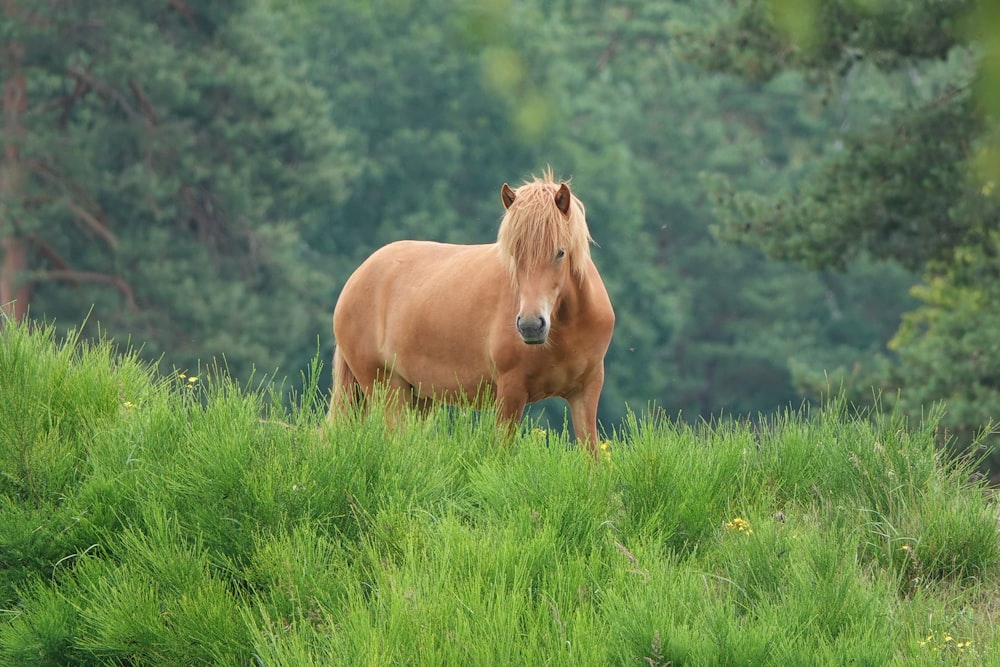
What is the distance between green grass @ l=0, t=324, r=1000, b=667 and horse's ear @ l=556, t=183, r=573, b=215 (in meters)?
1.22

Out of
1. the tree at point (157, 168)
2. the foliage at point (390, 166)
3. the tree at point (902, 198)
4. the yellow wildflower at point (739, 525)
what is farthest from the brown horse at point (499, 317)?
the tree at point (157, 168)

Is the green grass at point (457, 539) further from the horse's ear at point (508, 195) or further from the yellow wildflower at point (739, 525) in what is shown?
the horse's ear at point (508, 195)

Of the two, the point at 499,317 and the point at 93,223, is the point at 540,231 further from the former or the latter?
the point at 93,223

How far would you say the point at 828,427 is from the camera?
6941mm

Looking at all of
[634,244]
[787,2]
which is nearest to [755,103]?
[634,244]

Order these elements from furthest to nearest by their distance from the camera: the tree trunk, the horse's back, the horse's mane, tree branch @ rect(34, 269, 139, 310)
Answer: tree branch @ rect(34, 269, 139, 310) < the tree trunk < the horse's back < the horse's mane

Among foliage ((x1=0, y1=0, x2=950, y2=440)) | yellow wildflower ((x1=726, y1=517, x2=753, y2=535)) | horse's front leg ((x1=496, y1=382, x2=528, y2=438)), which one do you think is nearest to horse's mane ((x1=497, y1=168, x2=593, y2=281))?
horse's front leg ((x1=496, y1=382, x2=528, y2=438))

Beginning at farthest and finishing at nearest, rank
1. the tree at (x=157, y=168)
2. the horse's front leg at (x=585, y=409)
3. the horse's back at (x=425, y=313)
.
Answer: the tree at (x=157, y=168), the horse's back at (x=425, y=313), the horse's front leg at (x=585, y=409)

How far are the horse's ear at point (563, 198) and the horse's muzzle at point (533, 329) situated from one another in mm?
674

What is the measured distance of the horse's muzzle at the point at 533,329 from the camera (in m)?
7.11

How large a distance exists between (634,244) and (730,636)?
128 ft

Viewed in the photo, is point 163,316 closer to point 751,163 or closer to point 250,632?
point 751,163

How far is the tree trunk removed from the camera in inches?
1111

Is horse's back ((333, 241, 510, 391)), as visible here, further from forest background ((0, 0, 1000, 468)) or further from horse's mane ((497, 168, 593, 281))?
forest background ((0, 0, 1000, 468))
